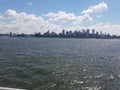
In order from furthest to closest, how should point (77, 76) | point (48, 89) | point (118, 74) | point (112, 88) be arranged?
point (118, 74) < point (77, 76) < point (112, 88) < point (48, 89)

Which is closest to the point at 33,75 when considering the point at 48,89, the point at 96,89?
the point at 48,89

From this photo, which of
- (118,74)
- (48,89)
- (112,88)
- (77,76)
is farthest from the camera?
(118,74)

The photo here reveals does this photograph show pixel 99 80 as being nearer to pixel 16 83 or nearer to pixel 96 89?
pixel 96 89

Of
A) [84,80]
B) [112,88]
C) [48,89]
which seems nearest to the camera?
[48,89]

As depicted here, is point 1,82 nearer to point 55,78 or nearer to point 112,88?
point 55,78

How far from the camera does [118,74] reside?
31250mm

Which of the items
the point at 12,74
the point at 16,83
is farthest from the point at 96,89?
the point at 12,74

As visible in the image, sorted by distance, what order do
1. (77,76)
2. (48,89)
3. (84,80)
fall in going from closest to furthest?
(48,89), (84,80), (77,76)

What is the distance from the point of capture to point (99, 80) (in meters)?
26.8

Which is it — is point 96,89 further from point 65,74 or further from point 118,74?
point 118,74

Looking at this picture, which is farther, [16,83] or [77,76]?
[77,76]

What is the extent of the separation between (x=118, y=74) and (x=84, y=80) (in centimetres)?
670

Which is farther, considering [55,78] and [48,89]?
[55,78]

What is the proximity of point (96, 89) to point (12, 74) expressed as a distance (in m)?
9.61
